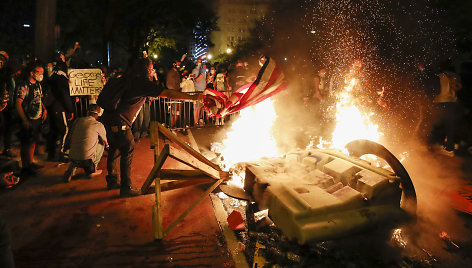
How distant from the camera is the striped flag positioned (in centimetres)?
612

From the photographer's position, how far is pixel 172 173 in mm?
4652

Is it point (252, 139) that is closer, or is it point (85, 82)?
point (252, 139)

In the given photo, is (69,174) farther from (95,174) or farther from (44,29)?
(44,29)

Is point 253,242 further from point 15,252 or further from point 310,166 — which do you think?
point 15,252

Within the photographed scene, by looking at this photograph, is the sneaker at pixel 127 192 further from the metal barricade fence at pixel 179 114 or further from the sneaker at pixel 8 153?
the metal barricade fence at pixel 179 114

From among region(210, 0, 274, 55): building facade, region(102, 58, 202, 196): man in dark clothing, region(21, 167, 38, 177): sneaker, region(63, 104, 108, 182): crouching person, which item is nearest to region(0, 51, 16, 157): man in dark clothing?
region(21, 167, 38, 177): sneaker

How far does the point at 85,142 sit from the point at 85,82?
143 inches

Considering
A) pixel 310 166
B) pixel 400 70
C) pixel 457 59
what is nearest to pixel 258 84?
pixel 310 166

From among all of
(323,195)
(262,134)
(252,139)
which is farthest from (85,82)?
(323,195)

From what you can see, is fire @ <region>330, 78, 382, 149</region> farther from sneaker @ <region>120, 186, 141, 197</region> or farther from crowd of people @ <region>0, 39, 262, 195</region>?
sneaker @ <region>120, 186, 141, 197</region>

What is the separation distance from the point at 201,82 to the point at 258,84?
22.8ft

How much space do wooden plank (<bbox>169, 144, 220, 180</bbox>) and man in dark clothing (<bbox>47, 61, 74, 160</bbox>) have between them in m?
4.61

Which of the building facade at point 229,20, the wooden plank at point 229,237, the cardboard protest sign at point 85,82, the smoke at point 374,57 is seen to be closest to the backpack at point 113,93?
the wooden plank at point 229,237

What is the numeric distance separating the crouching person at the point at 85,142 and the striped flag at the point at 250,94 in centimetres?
243
